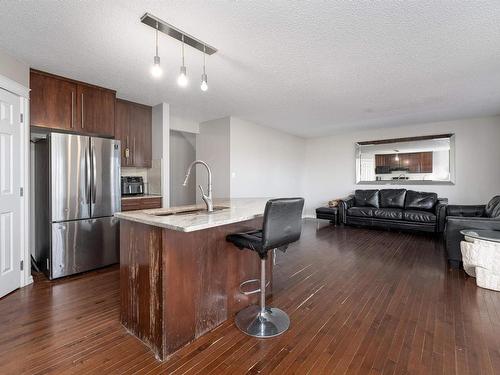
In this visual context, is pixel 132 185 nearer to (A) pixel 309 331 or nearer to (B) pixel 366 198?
(A) pixel 309 331

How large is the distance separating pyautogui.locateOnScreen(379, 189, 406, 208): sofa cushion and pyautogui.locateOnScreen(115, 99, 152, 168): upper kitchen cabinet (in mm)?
5212

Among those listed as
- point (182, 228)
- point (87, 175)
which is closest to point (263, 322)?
point (182, 228)

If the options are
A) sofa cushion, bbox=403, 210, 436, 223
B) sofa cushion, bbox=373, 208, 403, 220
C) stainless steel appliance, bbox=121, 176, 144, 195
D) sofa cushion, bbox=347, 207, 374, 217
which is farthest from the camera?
sofa cushion, bbox=347, 207, 374, 217

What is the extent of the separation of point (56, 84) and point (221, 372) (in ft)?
11.7

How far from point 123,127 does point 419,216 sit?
5756 mm

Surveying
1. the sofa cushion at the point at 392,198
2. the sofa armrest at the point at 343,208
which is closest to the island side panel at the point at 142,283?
the sofa armrest at the point at 343,208

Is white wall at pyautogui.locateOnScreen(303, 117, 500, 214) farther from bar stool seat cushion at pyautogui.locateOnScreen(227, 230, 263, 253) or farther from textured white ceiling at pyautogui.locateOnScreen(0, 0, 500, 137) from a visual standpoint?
bar stool seat cushion at pyautogui.locateOnScreen(227, 230, 263, 253)

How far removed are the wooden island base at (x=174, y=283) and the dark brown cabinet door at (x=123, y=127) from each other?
2.33 m

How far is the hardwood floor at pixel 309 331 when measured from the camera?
156 centimetres

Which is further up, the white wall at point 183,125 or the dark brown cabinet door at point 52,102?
the white wall at point 183,125

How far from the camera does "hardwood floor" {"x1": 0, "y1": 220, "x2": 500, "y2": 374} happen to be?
1558 millimetres

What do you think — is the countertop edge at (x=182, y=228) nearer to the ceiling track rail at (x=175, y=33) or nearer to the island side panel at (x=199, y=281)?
the island side panel at (x=199, y=281)

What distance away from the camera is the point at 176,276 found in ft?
5.51

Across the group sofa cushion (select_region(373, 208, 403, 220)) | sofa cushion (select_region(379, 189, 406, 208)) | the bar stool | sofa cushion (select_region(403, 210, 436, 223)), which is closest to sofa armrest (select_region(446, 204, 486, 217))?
sofa cushion (select_region(403, 210, 436, 223))
